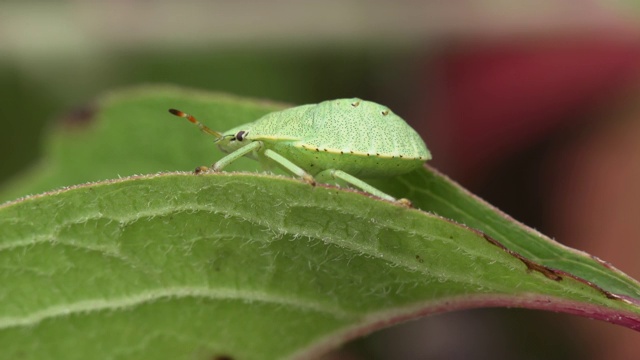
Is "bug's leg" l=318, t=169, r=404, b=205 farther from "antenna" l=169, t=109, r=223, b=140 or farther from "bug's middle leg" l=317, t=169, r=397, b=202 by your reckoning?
"antenna" l=169, t=109, r=223, b=140

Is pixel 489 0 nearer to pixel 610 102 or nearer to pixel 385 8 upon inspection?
pixel 385 8

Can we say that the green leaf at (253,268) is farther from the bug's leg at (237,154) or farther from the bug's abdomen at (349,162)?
the bug's leg at (237,154)

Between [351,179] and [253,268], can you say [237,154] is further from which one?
[253,268]

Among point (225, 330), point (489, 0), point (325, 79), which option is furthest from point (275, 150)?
point (489, 0)

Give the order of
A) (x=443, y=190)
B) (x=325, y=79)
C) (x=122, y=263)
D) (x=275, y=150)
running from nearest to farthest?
(x=122, y=263)
(x=443, y=190)
(x=275, y=150)
(x=325, y=79)

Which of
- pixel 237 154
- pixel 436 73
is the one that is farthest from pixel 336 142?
pixel 436 73

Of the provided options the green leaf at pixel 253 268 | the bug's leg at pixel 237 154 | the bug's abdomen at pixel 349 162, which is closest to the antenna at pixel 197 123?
the bug's leg at pixel 237 154
